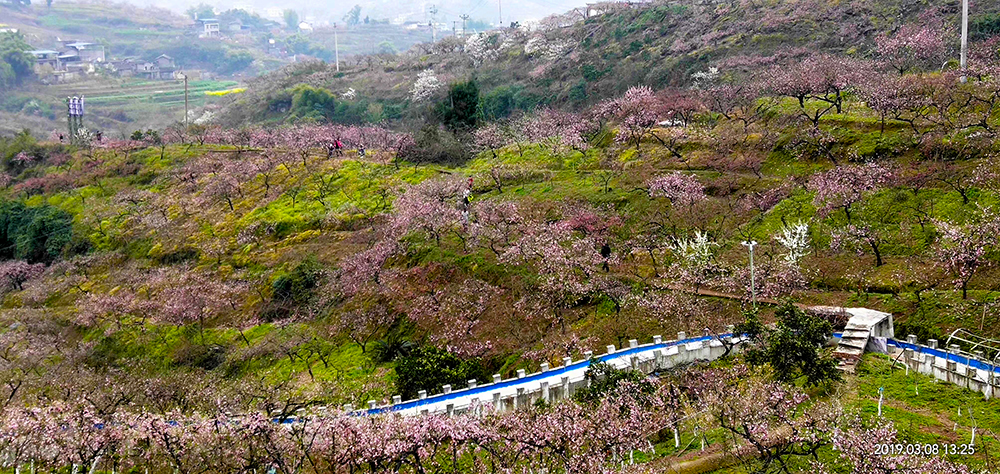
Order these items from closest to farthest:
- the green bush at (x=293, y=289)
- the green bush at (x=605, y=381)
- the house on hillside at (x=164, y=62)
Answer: the green bush at (x=605, y=381) → the green bush at (x=293, y=289) → the house on hillside at (x=164, y=62)

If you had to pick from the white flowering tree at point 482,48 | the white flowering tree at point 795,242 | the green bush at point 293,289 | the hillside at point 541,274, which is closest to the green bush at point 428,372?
the hillside at point 541,274

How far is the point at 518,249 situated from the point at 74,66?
143186 millimetres

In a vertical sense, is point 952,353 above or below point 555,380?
above

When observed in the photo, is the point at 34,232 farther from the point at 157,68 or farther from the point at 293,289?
the point at 157,68

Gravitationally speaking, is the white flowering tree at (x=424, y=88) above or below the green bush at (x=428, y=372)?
above

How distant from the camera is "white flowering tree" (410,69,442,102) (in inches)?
3332

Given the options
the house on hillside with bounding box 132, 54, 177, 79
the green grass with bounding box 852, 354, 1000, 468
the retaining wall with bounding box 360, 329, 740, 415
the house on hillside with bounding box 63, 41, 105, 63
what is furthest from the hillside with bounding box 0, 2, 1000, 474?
the house on hillside with bounding box 63, 41, 105, 63

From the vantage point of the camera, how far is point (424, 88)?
3364 inches

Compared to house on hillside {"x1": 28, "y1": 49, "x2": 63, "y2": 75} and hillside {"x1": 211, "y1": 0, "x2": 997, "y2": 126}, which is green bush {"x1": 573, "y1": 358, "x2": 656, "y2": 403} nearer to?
hillside {"x1": 211, "y1": 0, "x2": 997, "y2": 126}

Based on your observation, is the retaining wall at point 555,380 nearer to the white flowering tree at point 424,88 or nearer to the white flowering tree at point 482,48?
the white flowering tree at point 424,88

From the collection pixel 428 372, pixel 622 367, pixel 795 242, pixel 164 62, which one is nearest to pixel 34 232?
pixel 428 372

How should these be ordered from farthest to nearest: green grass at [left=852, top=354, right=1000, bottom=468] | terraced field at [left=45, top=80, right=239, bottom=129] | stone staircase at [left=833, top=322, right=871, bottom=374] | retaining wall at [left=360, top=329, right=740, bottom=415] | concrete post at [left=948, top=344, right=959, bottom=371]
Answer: terraced field at [left=45, top=80, right=239, bottom=129]
retaining wall at [left=360, top=329, right=740, bottom=415]
stone staircase at [left=833, top=322, right=871, bottom=374]
concrete post at [left=948, top=344, right=959, bottom=371]
green grass at [left=852, top=354, right=1000, bottom=468]

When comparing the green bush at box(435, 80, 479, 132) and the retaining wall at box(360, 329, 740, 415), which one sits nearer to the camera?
the retaining wall at box(360, 329, 740, 415)

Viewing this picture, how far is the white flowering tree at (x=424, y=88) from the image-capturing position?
3332 inches
